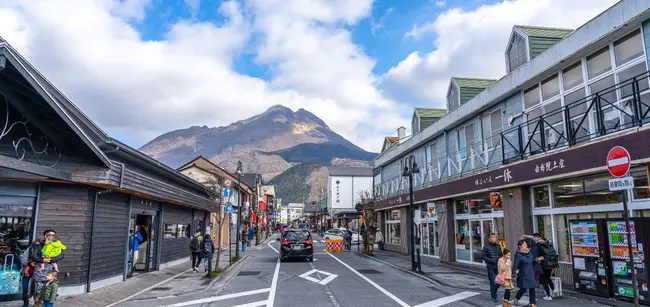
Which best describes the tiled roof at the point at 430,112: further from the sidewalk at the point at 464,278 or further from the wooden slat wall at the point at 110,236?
the wooden slat wall at the point at 110,236

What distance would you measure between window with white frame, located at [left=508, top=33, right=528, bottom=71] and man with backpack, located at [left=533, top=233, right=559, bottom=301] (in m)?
8.06

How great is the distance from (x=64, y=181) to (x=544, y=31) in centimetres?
1691

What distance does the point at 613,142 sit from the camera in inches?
389

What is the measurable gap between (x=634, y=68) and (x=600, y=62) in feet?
4.36

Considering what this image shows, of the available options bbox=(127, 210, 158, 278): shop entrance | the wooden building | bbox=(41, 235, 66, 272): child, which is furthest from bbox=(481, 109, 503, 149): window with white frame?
bbox=(41, 235, 66, 272): child

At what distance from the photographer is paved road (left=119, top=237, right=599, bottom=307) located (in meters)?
10.7

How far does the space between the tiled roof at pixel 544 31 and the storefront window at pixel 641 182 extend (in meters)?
7.21

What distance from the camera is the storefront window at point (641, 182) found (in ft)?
33.7

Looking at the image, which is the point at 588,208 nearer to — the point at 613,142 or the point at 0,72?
the point at 613,142

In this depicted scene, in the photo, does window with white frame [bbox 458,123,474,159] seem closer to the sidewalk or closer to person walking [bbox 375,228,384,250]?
the sidewalk

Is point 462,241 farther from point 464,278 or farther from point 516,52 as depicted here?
point 516,52

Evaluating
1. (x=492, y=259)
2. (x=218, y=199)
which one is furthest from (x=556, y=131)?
(x=218, y=199)

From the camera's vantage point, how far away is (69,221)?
1156cm

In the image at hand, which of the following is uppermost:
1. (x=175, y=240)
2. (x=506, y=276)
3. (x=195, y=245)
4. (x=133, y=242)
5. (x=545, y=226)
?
(x=545, y=226)
